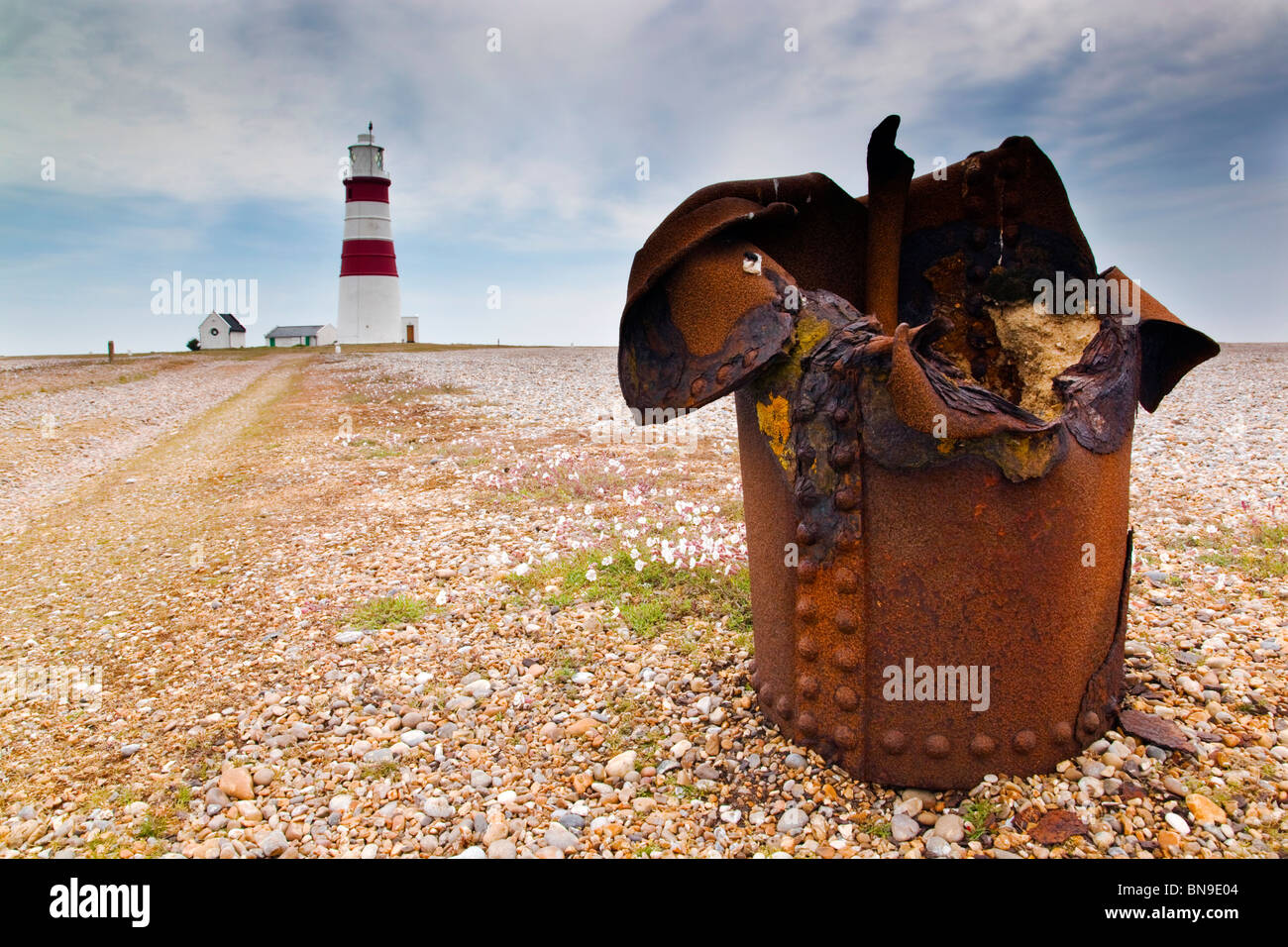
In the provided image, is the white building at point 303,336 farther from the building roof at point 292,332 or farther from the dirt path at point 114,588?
the dirt path at point 114,588

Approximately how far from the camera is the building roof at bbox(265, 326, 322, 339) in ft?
257

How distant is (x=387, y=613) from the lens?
6.01 meters

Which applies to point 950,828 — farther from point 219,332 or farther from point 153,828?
point 219,332

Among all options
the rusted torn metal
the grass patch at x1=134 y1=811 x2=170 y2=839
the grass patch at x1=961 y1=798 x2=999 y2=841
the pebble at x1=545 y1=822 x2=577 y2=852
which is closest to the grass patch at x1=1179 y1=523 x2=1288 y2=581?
the rusted torn metal

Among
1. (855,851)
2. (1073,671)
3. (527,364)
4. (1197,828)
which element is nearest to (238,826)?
(855,851)

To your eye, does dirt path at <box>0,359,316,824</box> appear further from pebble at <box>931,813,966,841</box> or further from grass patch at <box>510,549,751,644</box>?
pebble at <box>931,813,966,841</box>

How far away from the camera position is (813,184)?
393 cm

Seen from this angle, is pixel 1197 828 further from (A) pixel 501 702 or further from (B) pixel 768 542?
(A) pixel 501 702

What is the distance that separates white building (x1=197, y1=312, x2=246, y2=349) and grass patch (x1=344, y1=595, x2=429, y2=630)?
3369 inches

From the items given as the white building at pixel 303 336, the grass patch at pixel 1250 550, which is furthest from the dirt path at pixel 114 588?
the white building at pixel 303 336

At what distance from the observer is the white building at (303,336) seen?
77.5 m

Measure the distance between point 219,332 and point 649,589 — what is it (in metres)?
87.8

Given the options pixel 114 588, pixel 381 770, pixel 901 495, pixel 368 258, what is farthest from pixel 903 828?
pixel 368 258
